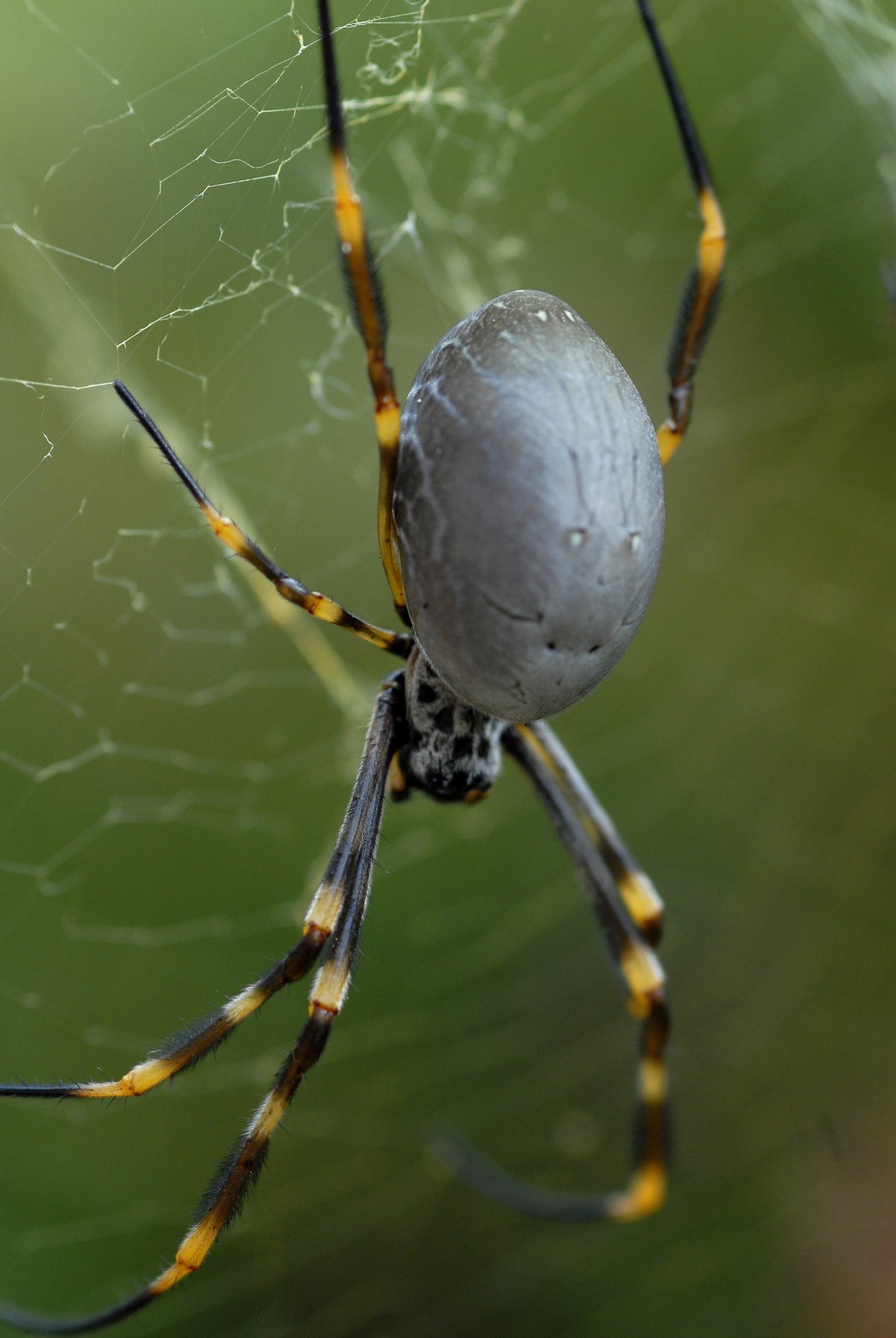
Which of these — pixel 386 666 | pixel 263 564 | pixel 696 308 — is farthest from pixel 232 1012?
pixel 386 666

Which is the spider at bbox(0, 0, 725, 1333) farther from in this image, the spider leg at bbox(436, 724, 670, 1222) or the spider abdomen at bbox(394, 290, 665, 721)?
the spider leg at bbox(436, 724, 670, 1222)

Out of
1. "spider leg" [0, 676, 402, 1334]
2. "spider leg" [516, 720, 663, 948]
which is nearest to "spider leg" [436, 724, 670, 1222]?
"spider leg" [516, 720, 663, 948]

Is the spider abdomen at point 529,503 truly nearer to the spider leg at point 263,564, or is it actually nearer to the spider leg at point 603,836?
the spider leg at point 263,564

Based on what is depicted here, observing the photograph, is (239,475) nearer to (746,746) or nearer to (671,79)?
(671,79)

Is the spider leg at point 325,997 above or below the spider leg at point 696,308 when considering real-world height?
below

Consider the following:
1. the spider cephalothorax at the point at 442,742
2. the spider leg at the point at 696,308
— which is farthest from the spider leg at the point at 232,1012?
the spider leg at the point at 696,308

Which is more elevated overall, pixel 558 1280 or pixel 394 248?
pixel 394 248

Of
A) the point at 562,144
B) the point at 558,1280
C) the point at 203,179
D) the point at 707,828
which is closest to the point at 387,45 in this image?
the point at 203,179
